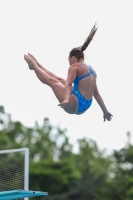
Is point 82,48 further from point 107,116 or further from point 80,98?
point 107,116

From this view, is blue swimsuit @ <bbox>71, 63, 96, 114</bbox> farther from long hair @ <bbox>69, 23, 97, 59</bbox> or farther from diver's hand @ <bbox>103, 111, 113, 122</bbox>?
diver's hand @ <bbox>103, 111, 113, 122</bbox>

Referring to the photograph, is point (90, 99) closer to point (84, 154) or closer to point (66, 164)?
point (66, 164)

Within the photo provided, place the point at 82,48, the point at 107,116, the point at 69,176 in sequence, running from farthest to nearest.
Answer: the point at 69,176
the point at 107,116
the point at 82,48

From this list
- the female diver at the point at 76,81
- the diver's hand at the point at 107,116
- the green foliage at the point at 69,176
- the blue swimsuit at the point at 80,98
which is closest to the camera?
the female diver at the point at 76,81

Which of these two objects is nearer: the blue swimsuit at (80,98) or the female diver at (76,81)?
the female diver at (76,81)

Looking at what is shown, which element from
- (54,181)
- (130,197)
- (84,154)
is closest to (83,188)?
(54,181)

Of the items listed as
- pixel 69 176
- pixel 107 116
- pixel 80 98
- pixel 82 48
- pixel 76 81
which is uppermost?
pixel 69 176

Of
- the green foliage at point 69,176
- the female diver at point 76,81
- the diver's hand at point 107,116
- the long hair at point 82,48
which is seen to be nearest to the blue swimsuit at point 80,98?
the female diver at point 76,81

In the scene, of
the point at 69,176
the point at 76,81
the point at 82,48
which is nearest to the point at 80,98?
the point at 76,81

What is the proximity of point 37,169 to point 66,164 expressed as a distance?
2779 millimetres

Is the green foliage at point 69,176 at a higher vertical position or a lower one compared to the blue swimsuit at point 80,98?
higher

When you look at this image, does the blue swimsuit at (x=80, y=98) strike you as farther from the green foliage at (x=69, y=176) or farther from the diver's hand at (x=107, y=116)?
the green foliage at (x=69, y=176)

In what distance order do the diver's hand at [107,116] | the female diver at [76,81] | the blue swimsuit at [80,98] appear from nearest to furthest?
1. the female diver at [76,81]
2. the blue swimsuit at [80,98]
3. the diver's hand at [107,116]

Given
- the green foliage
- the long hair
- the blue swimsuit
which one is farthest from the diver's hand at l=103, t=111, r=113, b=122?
the green foliage
